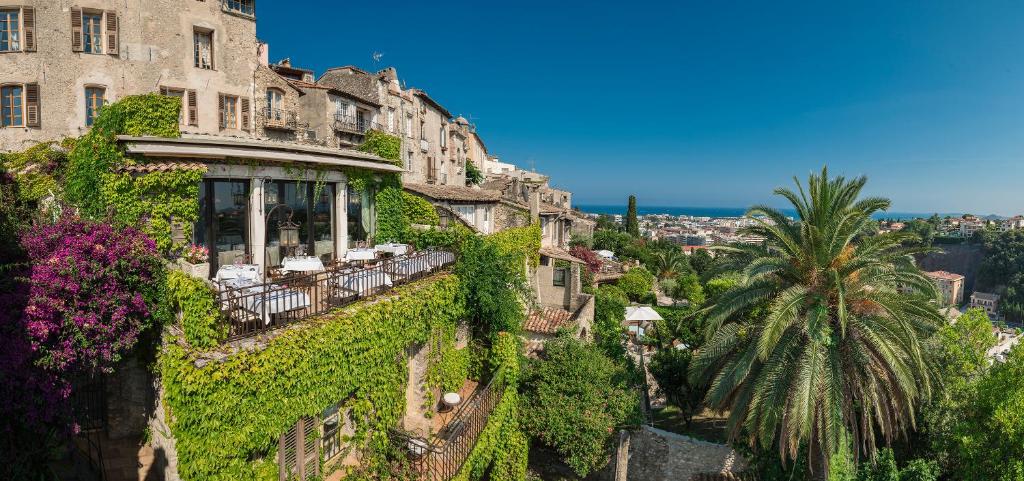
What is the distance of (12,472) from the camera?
7.71 metres

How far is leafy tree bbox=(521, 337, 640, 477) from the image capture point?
1675 cm

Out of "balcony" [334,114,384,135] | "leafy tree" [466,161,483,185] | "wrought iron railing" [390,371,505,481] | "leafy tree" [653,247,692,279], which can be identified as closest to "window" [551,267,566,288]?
"balcony" [334,114,384,135]

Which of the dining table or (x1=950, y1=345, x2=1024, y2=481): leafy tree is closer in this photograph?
(x1=950, y1=345, x2=1024, y2=481): leafy tree

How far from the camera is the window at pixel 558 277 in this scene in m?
30.9

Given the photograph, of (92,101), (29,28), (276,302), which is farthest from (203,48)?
(276,302)

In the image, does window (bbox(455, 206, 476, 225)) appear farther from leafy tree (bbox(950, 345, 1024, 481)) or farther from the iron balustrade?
leafy tree (bbox(950, 345, 1024, 481))

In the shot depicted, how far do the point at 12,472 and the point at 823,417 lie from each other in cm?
1700

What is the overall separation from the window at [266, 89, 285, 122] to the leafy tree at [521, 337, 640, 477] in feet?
66.8

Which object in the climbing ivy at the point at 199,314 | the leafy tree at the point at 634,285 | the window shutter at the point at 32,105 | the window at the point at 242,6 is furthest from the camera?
the leafy tree at the point at 634,285

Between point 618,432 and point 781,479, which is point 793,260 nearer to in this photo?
point 781,479

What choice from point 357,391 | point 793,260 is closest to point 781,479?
point 793,260

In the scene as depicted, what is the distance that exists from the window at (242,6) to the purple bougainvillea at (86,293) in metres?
18.9

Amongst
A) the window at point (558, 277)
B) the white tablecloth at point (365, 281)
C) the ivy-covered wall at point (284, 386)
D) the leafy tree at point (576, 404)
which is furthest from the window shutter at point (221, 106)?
the window at point (558, 277)

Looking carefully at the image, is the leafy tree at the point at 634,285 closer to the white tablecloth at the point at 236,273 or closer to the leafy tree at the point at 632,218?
the leafy tree at the point at 632,218
